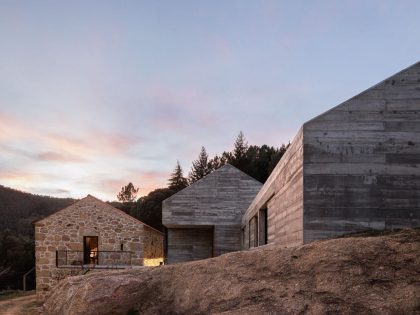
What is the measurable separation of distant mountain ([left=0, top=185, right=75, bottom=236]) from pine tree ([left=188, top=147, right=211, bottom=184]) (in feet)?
52.6

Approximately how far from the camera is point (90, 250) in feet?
72.7

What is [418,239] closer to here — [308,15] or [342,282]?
[342,282]

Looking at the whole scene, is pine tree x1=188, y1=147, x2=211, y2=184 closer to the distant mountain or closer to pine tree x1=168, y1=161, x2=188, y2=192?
pine tree x1=168, y1=161, x2=188, y2=192

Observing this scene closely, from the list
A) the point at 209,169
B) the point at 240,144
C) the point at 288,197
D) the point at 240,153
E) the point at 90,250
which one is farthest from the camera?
the point at 209,169

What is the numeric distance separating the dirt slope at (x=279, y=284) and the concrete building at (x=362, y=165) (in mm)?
1163

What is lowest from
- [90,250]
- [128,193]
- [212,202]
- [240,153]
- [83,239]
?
[90,250]

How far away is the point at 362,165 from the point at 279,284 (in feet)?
9.37

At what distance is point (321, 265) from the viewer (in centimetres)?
441

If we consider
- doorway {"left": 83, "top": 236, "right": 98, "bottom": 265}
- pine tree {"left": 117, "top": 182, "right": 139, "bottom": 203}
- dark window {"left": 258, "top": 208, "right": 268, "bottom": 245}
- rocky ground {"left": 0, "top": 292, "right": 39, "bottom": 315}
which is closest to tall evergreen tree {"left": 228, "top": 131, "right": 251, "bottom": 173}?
pine tree {"left": 117, "top": 182, "right": 139, "bottom": 203}

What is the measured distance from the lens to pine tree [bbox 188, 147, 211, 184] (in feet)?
185

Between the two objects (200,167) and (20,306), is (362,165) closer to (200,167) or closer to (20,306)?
(20,306)

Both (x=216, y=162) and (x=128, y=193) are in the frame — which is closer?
(x=216, y=162)

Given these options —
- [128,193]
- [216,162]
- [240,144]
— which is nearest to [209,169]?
[216,162]

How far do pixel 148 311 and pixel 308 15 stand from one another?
324 inches
